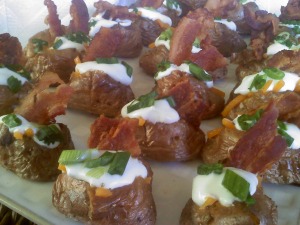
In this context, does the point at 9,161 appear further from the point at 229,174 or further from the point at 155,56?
the point at 155,56

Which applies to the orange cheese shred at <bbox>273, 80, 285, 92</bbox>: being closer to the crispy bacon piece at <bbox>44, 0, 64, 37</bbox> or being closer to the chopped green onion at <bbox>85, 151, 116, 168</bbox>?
the chopped green onion at <bbox>85, 151, 116, 168</bbox>

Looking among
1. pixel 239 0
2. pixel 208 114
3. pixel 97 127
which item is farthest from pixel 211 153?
pixel 239 0

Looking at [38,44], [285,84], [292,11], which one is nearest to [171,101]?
[285,84]

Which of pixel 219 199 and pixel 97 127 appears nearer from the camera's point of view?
pixel 219 199

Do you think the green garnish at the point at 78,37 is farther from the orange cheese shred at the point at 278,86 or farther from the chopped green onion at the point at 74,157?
the chopped green onion at the point at 74,157

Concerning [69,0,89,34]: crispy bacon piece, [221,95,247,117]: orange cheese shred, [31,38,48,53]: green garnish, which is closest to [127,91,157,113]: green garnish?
[221,95,247,117]: orange cheese shred

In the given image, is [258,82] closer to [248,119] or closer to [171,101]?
[248,119]
